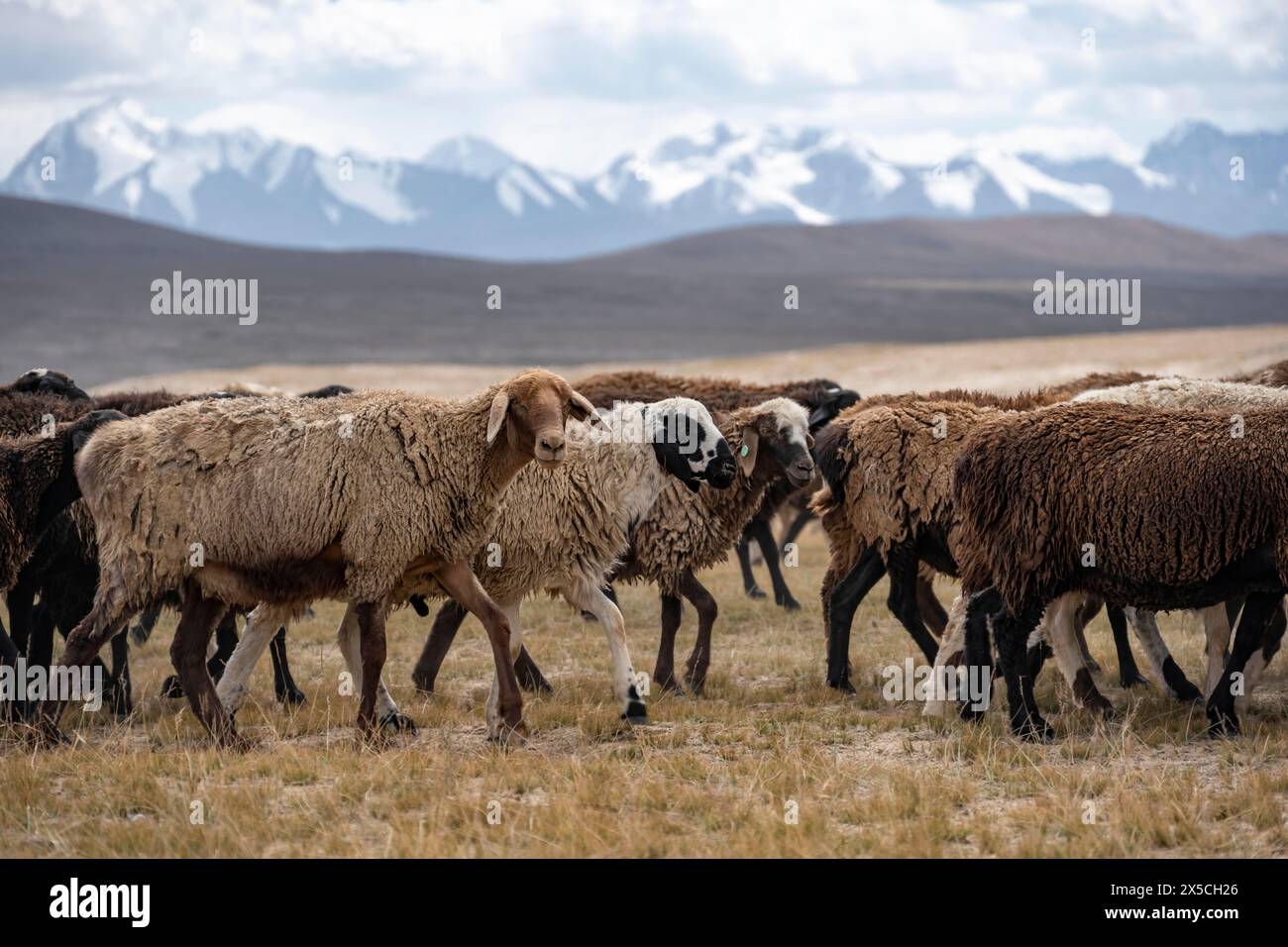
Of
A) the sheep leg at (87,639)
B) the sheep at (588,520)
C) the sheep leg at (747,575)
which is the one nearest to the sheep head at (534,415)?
the sheep at (588,520)

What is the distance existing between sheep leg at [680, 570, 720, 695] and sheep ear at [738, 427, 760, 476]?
36.6 inches

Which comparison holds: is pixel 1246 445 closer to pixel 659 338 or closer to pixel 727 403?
pixel 727 403

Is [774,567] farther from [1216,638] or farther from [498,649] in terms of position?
[498,649]

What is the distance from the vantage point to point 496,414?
909cm

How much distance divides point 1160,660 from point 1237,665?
151 centimetres

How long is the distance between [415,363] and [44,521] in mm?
69830

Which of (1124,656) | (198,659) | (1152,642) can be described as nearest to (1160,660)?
(1152,642)

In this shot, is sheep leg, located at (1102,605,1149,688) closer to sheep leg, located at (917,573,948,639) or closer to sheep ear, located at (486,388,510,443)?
sheep leg, located at (917,573,948,639)

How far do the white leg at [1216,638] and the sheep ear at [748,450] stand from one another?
3548 millimetres

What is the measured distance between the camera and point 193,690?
9188 millimetres

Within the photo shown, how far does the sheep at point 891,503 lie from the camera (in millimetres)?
11000

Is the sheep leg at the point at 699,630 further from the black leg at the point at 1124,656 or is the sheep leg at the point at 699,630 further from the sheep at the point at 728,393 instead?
the black leg at the point at 1124,656
